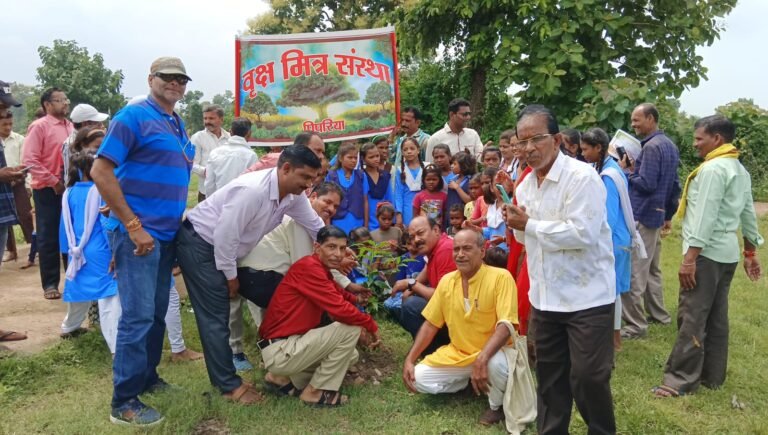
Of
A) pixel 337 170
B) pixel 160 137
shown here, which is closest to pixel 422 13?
pixel 337 170

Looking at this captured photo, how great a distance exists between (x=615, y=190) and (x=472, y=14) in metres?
7.41

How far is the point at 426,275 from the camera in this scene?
4684 mm

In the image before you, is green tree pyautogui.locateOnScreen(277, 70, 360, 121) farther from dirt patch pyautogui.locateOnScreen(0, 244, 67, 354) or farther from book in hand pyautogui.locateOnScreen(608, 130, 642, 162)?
dirt patch pyautogui.locateOnScreen(0, 244, 67, 354)

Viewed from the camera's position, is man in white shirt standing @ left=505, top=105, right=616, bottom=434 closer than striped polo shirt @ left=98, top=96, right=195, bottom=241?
Yes

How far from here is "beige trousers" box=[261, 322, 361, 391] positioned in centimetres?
392

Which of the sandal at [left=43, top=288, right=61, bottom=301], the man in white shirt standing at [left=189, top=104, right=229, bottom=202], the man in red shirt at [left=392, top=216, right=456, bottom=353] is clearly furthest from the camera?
the man in white shirt standing at [left=189, top=104, right=229, bottom=202]

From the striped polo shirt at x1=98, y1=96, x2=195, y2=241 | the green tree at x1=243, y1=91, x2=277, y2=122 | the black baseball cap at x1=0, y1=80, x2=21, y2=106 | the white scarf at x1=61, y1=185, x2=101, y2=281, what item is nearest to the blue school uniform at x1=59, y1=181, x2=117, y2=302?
the white scarf at x1=61, y1=185, x2=101, y2=281

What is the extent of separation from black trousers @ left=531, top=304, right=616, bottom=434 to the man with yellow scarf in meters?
1.30

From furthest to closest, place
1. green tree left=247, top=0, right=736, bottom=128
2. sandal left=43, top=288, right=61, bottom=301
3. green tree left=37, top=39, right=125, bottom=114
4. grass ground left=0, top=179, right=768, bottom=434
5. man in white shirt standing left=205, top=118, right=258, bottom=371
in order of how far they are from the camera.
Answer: green tree left=37, top=39, right=125, bottom=114 < green tree left=247, top=0, right=736, bottom=128 < sandal left=43, top=288, right=61, bottom=301 < man in white shirt standing left=205, top=118, right=258, bottom=371 < grass ground left=0, top=179, right=768, bottom=434

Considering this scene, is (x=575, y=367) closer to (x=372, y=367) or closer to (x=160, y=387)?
(x=372, y=367)

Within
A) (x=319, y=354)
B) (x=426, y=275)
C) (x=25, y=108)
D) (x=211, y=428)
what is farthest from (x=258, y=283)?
(x=25, y=108)

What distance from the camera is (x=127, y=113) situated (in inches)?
133

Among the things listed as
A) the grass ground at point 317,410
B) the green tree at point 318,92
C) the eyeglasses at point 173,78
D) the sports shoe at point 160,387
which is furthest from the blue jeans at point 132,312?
the green tree at point 318,92

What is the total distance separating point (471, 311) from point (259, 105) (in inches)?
161
